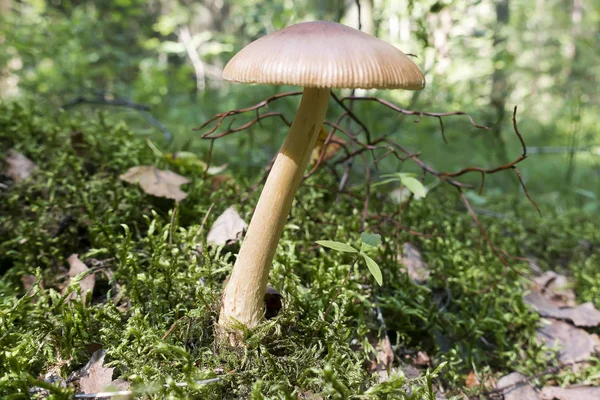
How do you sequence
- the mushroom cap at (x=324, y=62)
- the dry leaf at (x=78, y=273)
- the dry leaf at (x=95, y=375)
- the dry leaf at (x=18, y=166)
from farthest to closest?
1. the dry leaf at (x=18, y=166)
2. the dry leaf at (x=78, y=273)
3. the dry leaf at (x=95, y=375)
4. the mushroom cap at (x=324, y=62)

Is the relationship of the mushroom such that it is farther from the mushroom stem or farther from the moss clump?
the moss clump

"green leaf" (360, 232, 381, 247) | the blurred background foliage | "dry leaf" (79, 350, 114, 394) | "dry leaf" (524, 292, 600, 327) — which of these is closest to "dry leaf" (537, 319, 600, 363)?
"dry leaf" (524, 292, 600, 327)

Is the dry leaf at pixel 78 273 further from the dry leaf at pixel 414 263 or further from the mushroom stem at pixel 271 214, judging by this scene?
the dry leaf at pixel 414 263

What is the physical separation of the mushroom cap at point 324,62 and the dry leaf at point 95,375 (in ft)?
3.73

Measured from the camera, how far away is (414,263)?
2383 millimetres

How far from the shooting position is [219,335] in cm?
158

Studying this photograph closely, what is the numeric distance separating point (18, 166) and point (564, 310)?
3526mm

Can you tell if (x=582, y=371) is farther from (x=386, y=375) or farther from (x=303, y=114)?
(x=303, y=114)

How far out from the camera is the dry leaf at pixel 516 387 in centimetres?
188

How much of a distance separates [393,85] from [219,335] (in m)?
1.14

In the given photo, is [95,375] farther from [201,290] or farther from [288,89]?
[288,89]

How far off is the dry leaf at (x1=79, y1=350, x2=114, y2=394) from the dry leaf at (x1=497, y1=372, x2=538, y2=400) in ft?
5.68

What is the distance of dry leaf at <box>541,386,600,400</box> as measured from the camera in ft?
6.14

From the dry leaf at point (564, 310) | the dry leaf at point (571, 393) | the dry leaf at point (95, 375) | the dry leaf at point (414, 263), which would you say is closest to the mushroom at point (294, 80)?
the dry leaf at point (95, 375)
